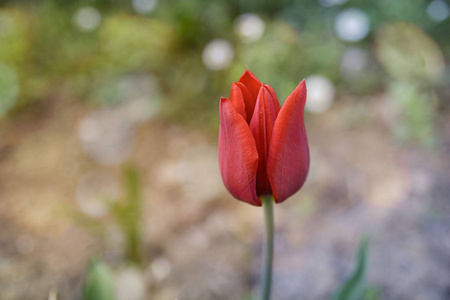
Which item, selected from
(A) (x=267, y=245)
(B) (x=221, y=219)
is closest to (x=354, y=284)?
(A) (x=267, y=245)

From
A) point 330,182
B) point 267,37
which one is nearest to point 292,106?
point 330,182

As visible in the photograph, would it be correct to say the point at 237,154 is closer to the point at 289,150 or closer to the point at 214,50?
the point at 289,150

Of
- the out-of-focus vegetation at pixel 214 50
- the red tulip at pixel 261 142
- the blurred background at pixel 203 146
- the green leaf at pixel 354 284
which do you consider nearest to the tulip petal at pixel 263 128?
the red tulip at pixel 261 142

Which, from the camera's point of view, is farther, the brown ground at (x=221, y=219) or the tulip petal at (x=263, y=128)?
the brown ground at (x=221, y=219)

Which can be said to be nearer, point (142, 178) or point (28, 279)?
point (28, 279)

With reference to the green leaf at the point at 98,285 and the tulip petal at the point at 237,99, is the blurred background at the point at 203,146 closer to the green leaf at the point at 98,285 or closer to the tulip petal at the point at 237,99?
the green leaf at the point at 98,285

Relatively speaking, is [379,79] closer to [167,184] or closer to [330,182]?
[330,182]

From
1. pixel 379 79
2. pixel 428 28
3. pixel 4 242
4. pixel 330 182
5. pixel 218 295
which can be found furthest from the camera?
pixel 428 28
